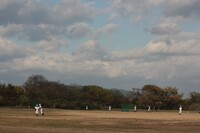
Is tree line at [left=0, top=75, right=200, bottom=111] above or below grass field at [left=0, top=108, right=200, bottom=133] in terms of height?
above

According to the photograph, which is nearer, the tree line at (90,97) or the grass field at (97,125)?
the grass field at (97,125)

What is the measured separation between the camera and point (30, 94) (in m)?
124

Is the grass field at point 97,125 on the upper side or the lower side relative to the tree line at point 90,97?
lower

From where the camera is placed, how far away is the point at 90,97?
13188 centimetres

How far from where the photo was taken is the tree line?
11972 cm

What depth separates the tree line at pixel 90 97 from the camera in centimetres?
11972

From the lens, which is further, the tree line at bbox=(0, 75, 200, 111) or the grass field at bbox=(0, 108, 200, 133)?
the tree line at bbox=(0, 75, 200, 111)

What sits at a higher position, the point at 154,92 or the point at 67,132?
the point at 154,92

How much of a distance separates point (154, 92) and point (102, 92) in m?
17.2

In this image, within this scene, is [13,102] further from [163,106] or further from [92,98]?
[163,106]

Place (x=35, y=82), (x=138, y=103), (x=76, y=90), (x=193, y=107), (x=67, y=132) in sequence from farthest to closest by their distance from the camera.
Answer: (x=35, y=82) → (x=76, y=90) → (x=138, y=103) → (x=193, y=107) → (x=67, y=132)

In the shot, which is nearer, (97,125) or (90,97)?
(97,125)

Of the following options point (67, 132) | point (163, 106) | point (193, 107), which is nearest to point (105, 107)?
point (163, 106)

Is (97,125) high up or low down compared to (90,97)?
down
